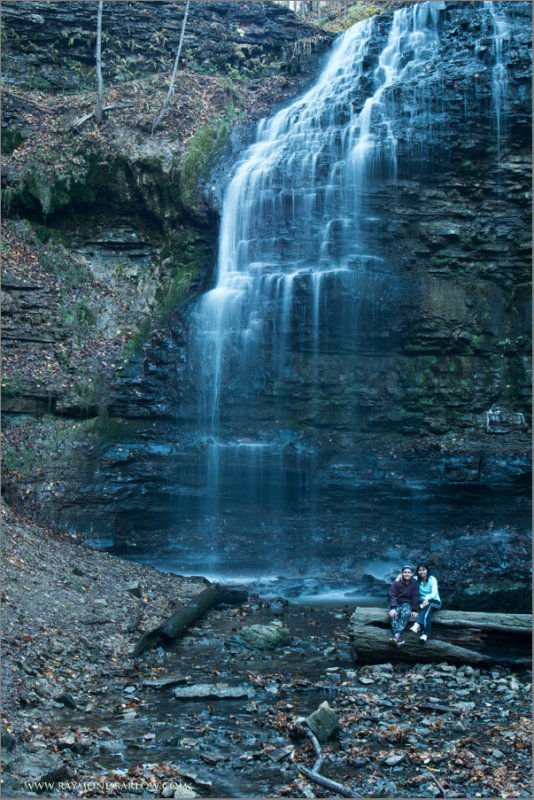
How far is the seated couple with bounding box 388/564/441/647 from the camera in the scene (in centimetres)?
672

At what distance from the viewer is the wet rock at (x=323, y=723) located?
5020mm

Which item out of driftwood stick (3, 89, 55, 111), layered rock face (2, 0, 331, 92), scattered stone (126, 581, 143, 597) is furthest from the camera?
layered rock face (2, 0, 331, 92)

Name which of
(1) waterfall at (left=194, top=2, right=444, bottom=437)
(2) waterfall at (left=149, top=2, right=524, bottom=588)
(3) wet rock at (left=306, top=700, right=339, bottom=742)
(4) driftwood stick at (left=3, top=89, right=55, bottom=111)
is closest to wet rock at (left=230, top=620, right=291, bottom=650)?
(3) wet rock at (left=306, top=700, right=339, bottom=742)

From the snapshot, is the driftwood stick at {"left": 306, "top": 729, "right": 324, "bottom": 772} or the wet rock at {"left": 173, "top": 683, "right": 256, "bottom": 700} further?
the wet rock at {"left": 173, "top": 683, "right": 256, "bottom": 700}

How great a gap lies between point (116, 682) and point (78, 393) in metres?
7.57

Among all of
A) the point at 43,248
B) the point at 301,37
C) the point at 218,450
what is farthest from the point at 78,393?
the point at 301,37

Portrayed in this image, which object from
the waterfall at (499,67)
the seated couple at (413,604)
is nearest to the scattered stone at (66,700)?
the seated couple at (413,604)

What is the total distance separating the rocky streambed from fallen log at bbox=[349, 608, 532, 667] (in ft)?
0.42

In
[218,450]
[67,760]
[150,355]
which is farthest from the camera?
[150,355]

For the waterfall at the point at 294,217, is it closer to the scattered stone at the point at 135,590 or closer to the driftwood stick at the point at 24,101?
the scattered stone at the point at 135,590

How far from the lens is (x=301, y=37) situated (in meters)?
19.6

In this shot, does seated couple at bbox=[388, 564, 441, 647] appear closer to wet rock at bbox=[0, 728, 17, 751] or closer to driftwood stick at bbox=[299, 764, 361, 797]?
driftwood stick at bbox=[299, 764, 361, 797]

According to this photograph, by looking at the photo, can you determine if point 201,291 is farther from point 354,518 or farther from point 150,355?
point 354,518

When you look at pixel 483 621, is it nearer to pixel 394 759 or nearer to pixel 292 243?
pixel 394 759
